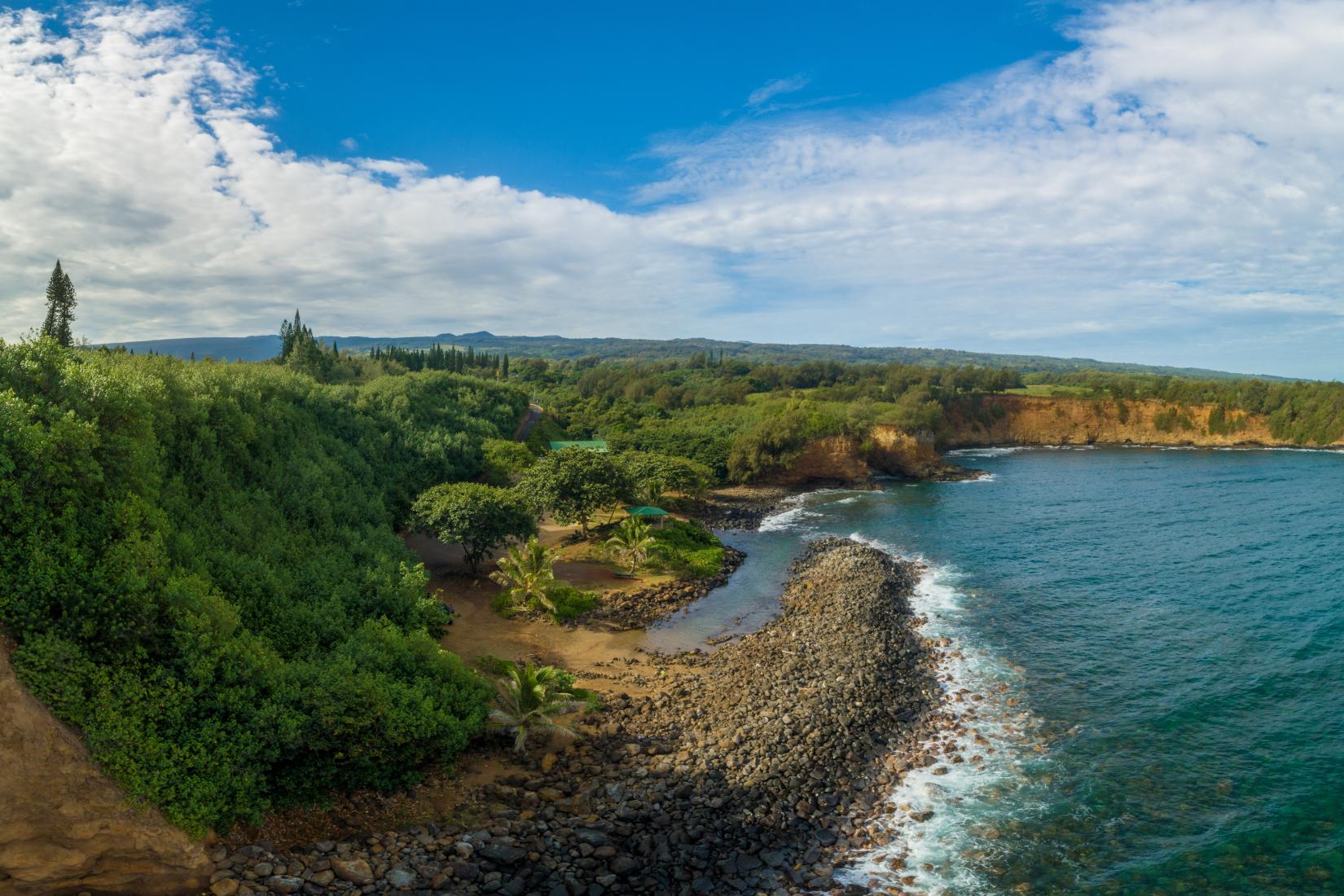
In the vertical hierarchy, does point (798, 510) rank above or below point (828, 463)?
below

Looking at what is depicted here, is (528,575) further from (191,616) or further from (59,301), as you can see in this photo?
(59,301)

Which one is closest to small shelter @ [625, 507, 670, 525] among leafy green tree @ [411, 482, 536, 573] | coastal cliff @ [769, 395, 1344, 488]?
leafy green tree @ [411, 482, 536, 573]

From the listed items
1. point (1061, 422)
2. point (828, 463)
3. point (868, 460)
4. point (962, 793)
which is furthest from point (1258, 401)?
point (962, 793)

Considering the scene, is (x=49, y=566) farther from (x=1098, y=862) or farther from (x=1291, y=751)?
(x=1291, y=751)

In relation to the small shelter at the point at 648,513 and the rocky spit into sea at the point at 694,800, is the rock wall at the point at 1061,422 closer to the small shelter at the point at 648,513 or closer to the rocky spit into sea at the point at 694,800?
the small shelter at the point at 648,513

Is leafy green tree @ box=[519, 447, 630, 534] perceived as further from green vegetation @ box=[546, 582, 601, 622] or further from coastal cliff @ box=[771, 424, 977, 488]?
coastal cliff @ box=[771, 424, 977, 488]
